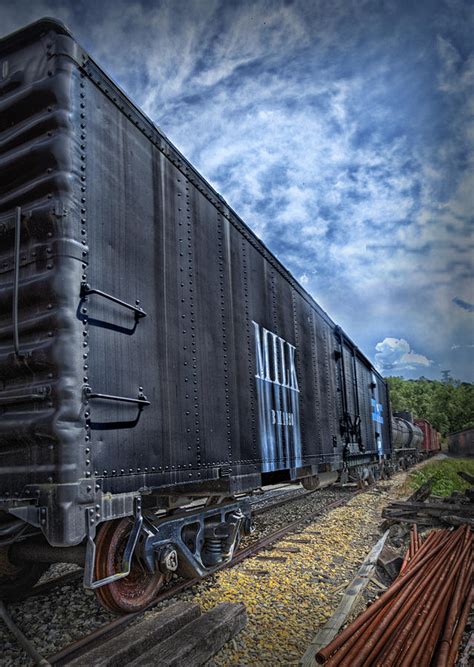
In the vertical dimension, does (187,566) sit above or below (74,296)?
below

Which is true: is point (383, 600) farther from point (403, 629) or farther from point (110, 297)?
point (110, 297)

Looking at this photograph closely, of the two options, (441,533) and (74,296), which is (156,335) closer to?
(74,296)

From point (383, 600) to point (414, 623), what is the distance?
0.46 meters

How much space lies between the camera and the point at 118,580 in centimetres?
412

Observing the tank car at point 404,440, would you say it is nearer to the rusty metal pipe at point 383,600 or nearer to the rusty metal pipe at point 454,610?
the rusty metal pipe at point 383,600

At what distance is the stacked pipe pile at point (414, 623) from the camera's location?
3492 millimetres

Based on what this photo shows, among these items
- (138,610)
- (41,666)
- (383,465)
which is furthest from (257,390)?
(383,465)

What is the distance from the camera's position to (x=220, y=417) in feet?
17.5

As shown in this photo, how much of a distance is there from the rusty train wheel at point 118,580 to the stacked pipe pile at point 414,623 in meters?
1.60

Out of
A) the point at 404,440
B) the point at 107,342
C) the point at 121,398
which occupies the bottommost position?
the point at 404,440

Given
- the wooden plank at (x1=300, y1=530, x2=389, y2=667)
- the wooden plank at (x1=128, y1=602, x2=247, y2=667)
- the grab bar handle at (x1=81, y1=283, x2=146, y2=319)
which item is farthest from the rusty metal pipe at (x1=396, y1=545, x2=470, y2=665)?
the grab bar handle at (x1=81, y1=283, x2=146, y2=319)

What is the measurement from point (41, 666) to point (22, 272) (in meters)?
2.67

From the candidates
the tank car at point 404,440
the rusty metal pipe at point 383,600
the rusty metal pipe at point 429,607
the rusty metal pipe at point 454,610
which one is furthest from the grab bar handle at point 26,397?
the tank car at point 404,440

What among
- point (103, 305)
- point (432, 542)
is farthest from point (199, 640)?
point (432, 542)
